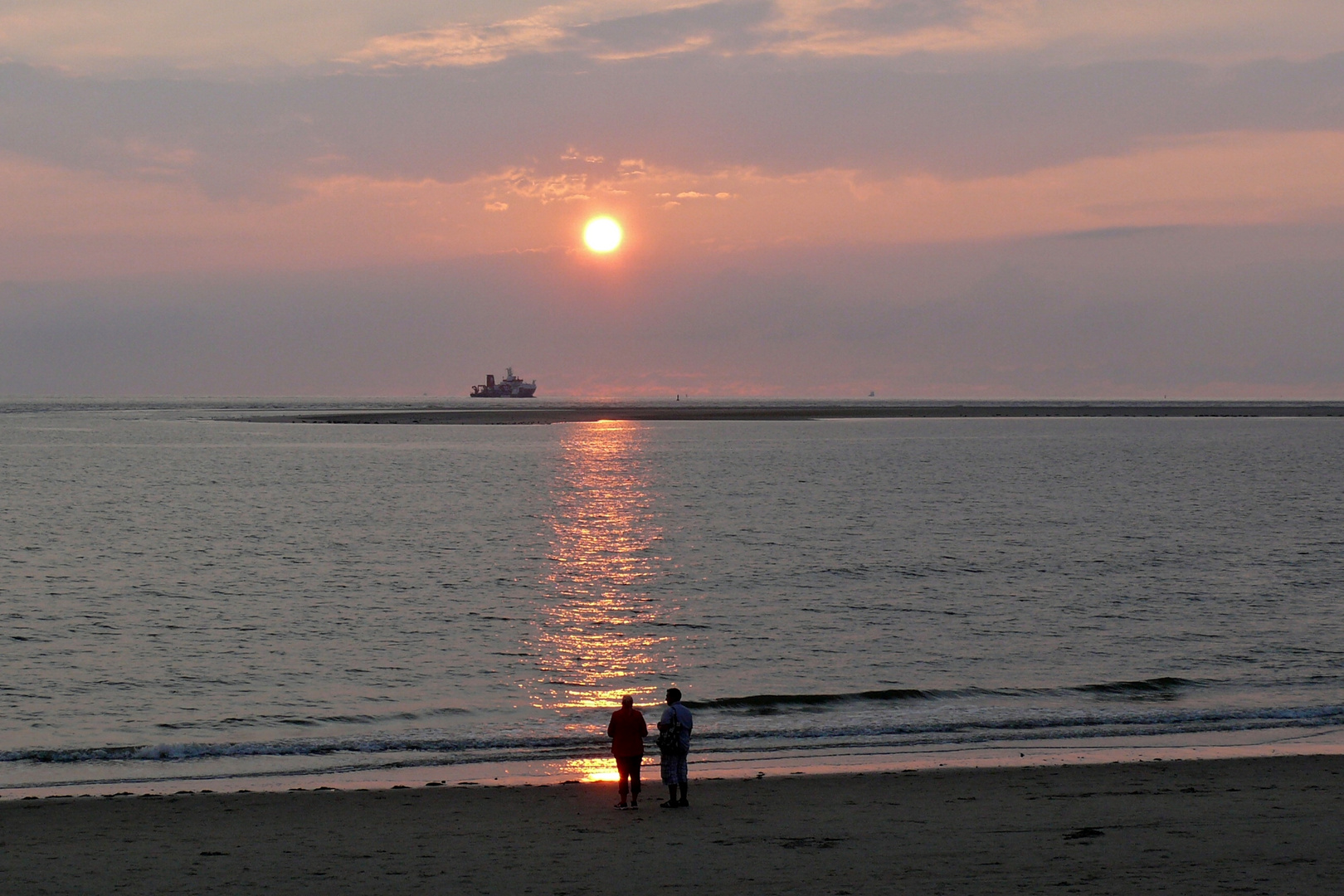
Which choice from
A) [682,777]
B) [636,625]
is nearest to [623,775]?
[682,777]

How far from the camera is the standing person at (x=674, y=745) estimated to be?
56.4ft

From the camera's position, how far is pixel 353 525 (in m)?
65.7

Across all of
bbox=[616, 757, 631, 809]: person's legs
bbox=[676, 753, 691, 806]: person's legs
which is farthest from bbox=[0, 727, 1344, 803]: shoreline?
bbox=[676, 753, 691, 806]: person's legs

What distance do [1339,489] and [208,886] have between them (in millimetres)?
91323

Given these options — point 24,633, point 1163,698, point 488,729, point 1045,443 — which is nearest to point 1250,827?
point 1163,698

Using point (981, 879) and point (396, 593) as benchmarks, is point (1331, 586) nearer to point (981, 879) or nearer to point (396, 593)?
point (396, 593)

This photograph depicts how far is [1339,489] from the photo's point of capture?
88.3 metres

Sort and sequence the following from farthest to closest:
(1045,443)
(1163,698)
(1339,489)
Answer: (1045,443)
(1339,489)
(1163,698)

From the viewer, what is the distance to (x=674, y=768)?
56.9 feet

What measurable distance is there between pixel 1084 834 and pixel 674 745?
5.47 meters

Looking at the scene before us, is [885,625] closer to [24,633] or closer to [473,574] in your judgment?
[473,574]

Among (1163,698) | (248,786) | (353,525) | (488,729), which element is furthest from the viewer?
(353,525)

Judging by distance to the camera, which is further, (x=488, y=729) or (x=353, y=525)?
(x=353, y=525)

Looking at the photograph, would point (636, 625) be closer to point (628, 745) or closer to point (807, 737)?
point (807, 737)
